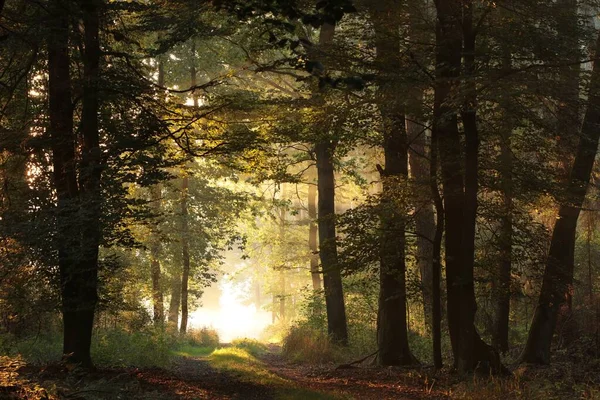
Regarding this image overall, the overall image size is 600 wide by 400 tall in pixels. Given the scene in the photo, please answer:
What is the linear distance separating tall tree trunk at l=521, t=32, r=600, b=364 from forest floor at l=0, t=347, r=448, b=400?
3092mm

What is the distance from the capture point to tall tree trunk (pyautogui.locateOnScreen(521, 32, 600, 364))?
12.4 meters

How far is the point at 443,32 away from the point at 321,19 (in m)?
7.01

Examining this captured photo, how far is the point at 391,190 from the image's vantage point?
38.2ft

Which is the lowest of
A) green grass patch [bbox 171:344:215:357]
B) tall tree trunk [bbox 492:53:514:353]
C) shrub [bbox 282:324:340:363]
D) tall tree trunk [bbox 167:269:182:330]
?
green grass patch [bbox 171:344:215:357]

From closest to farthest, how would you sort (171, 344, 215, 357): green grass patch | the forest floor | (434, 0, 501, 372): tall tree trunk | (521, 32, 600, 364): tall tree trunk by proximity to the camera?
1. the forest floor
2. (434, 0, 501, 372): tall tree trunk
3. (521, 32, 600, 364): tall tree trunk
4. (171, 344, 215, 357): green grass patch

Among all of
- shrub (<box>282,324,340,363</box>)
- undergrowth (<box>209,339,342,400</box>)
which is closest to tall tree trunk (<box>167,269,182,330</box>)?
shrub (<box>282,324,340,363</box>)

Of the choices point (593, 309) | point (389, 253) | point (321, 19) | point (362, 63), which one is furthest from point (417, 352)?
point (321, 19)

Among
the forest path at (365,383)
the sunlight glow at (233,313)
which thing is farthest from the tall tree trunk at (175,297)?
the sunlight glow at (233,313)

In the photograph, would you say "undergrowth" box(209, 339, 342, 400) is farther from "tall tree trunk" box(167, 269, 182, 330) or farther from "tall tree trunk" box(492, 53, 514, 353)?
"tall tree trunk" box(167, 269, 182, 330)

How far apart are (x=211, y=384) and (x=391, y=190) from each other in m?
5.03

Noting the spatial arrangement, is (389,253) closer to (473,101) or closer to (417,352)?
(473,101)

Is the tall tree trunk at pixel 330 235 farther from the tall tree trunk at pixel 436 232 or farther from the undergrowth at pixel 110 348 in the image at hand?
the tall tree trunk at pixel 436 232

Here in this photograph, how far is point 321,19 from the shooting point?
3756 mm

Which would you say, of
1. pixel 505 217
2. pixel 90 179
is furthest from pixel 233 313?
pixel 90 179
